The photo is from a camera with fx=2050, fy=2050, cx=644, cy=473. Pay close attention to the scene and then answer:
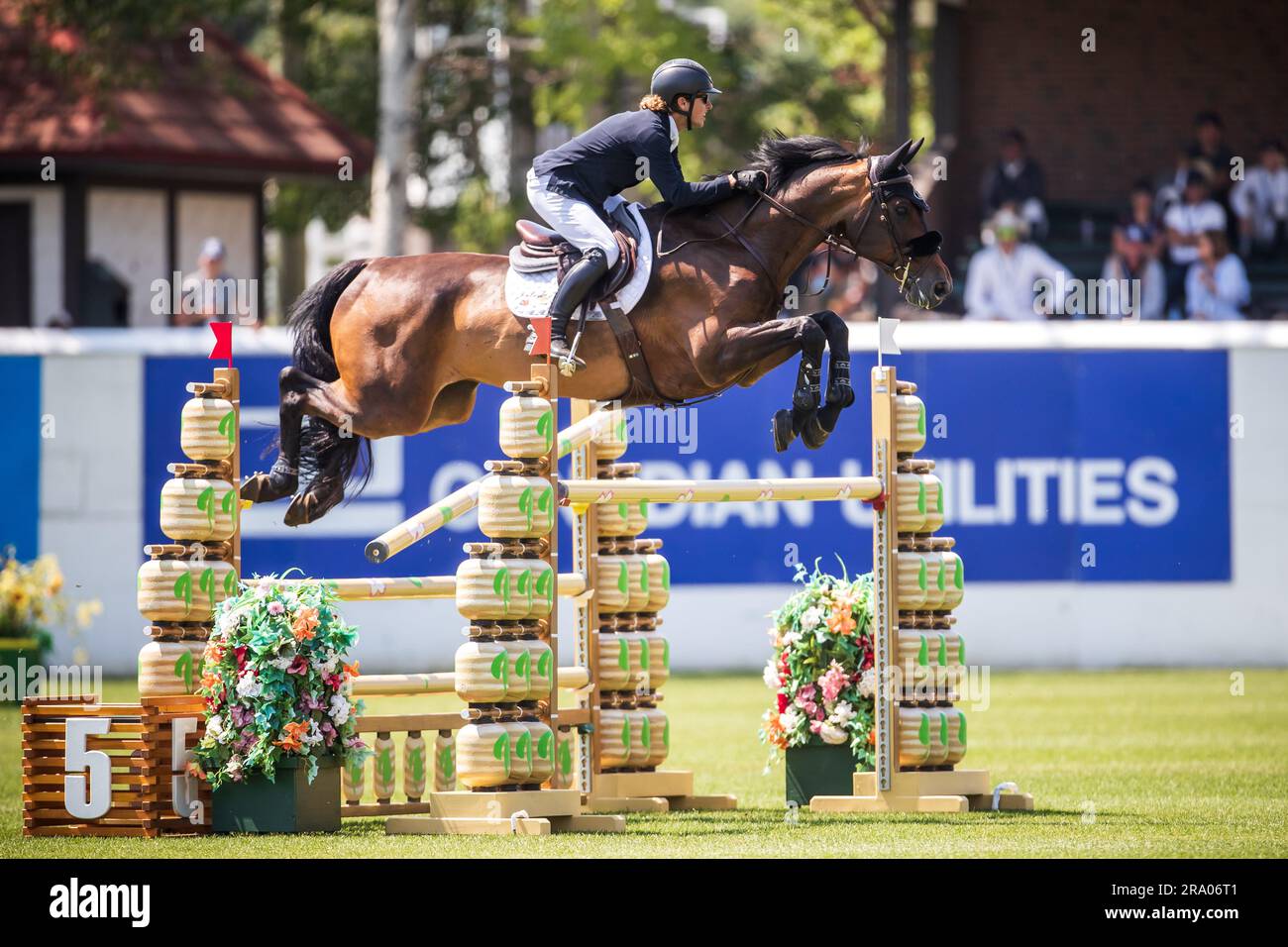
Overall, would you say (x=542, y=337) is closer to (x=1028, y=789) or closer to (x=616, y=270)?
(x=616, y=270)

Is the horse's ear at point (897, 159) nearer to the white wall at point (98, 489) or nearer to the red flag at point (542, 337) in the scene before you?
the red flag at point (542, 337)

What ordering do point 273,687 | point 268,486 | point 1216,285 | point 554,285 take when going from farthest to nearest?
point 1216,285 → point 268,486 → point 554,285 → point 273,687

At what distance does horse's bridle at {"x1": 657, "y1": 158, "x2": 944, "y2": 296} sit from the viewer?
26.3 feet

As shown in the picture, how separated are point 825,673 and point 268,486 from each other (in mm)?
2438

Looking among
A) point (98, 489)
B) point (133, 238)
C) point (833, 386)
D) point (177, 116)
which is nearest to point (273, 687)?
point (833, 386)

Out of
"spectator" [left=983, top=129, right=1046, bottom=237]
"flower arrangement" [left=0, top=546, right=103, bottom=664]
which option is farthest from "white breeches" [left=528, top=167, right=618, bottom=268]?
"spectator" [left=983, top=129, right=1046, bottom=237]

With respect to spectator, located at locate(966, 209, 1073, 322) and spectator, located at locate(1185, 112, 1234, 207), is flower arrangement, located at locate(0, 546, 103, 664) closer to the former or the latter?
spectator, located at locate(966, 209, 1073, 322)

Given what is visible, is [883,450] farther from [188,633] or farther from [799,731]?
[188,633]

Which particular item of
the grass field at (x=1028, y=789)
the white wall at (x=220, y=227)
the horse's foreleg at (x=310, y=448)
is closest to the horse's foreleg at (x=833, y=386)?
the grass field at (x=1028, y=789)

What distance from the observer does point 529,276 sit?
27.1 ft

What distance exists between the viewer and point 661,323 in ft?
26.5

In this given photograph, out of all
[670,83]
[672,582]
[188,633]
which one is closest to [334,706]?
[188,633]

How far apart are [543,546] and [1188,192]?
1091 centimetres

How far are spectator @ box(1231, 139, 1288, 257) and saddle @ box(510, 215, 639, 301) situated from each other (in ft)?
34.1
